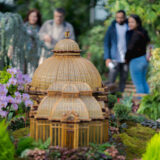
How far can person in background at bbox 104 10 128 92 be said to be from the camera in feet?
34.2

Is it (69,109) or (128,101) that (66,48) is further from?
(128,101)

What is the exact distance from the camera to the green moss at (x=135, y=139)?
5.60m

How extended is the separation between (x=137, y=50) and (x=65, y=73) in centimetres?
500

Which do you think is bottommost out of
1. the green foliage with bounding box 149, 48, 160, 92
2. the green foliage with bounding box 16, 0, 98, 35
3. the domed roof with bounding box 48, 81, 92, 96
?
the domed roof with bounding box 48, 81, 92, 96

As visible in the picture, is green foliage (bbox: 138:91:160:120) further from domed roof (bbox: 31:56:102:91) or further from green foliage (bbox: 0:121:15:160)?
green foliage (bbox: 0:121:15:160)

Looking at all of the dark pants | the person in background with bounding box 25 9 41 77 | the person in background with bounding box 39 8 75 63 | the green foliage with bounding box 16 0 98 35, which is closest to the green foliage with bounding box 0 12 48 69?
the person in background with bounding box 25 9 41 77

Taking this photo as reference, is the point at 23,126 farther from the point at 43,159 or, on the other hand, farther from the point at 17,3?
the point at 17,3

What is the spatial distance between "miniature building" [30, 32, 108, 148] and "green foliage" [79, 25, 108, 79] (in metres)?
9.73

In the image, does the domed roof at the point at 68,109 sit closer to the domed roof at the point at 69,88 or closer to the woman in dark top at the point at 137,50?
the domed roof at the point at 69,88

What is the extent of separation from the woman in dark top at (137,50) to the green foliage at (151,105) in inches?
51.7

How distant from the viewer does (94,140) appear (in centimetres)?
529

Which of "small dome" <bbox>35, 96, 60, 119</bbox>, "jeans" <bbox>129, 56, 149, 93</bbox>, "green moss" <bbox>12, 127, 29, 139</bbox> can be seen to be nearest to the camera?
"small dome" <bbox>35, 96, 60, 119</bbox>

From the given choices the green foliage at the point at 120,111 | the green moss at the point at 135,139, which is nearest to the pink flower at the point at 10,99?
the green moss at the point at 135,139

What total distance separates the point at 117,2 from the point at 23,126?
7096 mm
